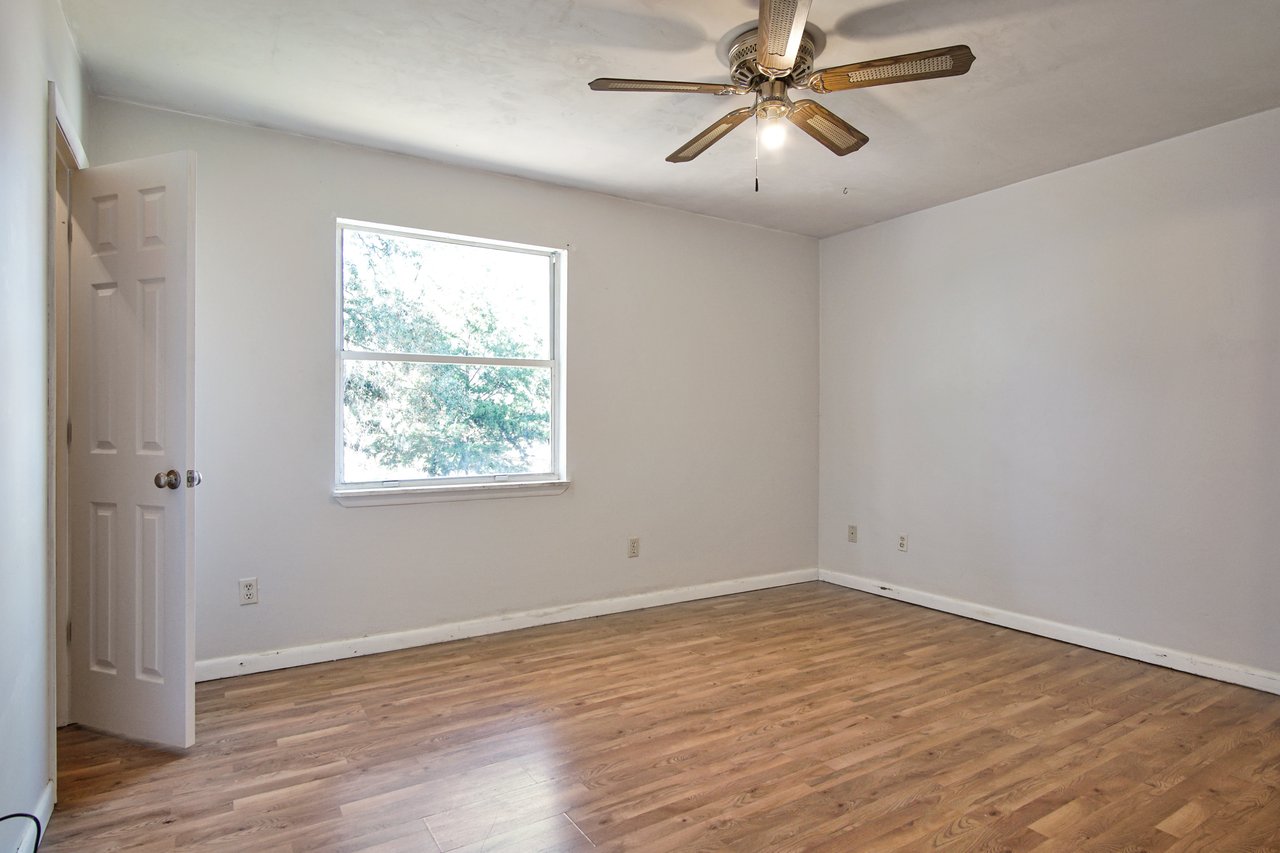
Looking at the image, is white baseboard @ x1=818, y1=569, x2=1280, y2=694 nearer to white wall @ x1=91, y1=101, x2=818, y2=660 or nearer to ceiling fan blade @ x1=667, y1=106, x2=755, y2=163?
white wall @ x1=91, y1=101, x2=818, y2=660

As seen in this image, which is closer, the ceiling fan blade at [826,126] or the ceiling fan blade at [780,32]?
the ceiling fan blade at [780,32]

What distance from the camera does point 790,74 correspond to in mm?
2406

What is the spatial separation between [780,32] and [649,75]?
0.85 metres

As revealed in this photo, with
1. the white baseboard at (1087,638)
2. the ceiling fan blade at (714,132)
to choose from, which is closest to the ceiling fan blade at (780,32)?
the ceiling fan blade at (714,132)

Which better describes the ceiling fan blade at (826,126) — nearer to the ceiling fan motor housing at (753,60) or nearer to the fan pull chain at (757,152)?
the ceiling fan motor housing at (753,60)

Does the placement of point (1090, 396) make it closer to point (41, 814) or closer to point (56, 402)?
point (56, 402)

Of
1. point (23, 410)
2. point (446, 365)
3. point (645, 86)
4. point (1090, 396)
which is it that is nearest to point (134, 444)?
point (23, 410)

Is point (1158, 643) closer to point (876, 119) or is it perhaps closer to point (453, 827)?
point (876, 119)

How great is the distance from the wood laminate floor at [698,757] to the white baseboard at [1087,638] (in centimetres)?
8

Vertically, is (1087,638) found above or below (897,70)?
below

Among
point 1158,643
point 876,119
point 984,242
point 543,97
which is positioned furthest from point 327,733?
point 984,242

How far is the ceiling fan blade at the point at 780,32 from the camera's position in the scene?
1904 millimetres

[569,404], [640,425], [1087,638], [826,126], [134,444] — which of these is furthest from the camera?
[640,425]

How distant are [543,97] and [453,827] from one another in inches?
104
